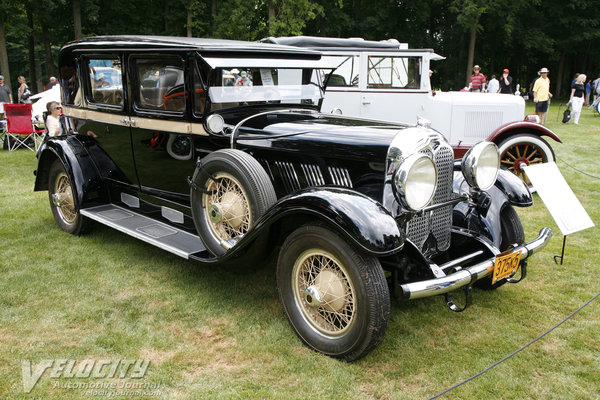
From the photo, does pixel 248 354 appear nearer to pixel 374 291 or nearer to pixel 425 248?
pixel 374 291

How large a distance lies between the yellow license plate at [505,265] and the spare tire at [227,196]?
5.24ft

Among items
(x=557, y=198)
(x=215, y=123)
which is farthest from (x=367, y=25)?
(x=215, y=123)

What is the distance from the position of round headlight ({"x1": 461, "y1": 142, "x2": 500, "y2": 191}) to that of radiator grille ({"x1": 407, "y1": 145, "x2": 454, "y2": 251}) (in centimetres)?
13

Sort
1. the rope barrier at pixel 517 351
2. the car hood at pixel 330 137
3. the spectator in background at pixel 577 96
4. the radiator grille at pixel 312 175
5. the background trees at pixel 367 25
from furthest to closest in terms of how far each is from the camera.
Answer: the background trees at pixel 367 25
the spectator in background at pixel 577 96
the radiator grille at pixel 312 175
the car hood at pixel 330 137
the rope barrier at pixel 517 351

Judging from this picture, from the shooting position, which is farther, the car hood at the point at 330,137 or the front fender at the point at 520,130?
the front fender at the point at 520,130

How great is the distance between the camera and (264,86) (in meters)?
4.19

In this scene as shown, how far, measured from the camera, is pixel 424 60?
8750mm

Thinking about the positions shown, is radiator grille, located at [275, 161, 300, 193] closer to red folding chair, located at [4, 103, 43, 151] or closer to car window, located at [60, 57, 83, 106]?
car window, located at [60, 57, 83, 106]

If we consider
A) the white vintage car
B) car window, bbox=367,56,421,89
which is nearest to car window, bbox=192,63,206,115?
the white vintage car

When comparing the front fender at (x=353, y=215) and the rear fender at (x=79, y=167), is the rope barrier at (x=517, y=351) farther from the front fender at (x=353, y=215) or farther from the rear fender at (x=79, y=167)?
the rear fender at (x=79, y=167)

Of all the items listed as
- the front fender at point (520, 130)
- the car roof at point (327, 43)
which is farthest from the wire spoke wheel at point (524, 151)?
the car roof at point (327, 43)

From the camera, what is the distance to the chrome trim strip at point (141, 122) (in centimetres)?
399

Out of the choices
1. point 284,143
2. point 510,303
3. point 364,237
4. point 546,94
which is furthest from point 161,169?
point 546,94

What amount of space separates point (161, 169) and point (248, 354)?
220cm
